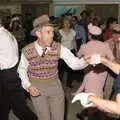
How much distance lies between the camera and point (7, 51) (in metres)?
6.68

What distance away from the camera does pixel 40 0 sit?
16.5 m

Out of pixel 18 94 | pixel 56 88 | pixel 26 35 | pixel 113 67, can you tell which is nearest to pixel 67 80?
pixel 26 35

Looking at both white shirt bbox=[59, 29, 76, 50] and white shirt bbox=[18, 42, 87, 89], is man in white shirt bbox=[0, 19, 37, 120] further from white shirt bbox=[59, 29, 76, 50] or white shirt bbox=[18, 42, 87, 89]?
white shirt bbox=[59, 29, 76, 50]

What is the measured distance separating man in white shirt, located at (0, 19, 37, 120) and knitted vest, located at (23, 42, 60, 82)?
3.55 ft

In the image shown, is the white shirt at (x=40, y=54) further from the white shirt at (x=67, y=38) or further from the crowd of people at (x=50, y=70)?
the white shirt at (x=67, y=38)

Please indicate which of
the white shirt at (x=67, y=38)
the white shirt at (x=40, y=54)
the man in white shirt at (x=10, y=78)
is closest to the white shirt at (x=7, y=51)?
the man in white shirt at (x=10, y=78)

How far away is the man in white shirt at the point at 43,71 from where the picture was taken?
5605 mm

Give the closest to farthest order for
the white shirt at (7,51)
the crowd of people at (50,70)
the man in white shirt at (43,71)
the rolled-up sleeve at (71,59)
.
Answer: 1. the crowd of people at (50,70)
2. the man in white shirt at (43,71)
3. the rolled-up sleeve at (71,59)
4. the white shirt at (7,51)

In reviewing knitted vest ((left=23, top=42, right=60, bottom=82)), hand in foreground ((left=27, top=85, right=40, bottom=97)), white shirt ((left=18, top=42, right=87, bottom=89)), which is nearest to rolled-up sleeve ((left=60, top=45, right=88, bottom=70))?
white shirt ((left=18, top=42, right=87, bottom=89))

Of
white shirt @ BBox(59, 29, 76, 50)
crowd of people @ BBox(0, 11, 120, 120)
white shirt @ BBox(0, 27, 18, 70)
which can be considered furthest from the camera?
white shirt @ BBox(59, 29, 76, 50)

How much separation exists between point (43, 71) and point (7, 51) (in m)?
1.23

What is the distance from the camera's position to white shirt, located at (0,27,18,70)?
21.9 ft

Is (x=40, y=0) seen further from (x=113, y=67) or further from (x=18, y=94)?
(x=113, y=67)

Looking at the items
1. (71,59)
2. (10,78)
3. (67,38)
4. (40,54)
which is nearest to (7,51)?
(10,78)
